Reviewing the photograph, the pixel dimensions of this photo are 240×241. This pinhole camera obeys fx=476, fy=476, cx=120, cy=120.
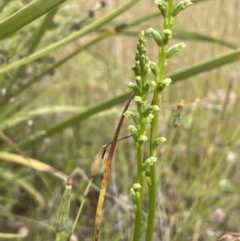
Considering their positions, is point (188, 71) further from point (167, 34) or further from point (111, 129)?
point (111, 129)

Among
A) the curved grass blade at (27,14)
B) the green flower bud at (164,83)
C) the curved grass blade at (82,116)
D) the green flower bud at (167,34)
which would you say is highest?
the curved grass blade at (82,116)

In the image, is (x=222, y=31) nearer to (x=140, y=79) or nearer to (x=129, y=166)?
(x=129, y=166)

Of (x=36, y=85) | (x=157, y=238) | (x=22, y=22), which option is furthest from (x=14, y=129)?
(x=22, y=22)

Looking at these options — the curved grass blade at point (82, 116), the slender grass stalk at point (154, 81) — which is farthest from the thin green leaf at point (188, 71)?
the slender grass stalk at point (154, 81)

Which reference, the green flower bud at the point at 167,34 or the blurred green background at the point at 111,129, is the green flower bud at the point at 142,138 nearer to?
the green flower bud at the point at 167,34

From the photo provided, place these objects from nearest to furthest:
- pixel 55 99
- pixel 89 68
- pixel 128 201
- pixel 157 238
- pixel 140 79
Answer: pixel 140 79
pixel 157 238
pixel 128 201
pixel 55 99
pixel 89 68

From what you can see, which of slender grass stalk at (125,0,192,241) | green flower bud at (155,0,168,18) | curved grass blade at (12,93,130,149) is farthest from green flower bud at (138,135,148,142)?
curved grass blade at (12,93,130,149)

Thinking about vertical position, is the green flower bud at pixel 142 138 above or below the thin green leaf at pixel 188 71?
below

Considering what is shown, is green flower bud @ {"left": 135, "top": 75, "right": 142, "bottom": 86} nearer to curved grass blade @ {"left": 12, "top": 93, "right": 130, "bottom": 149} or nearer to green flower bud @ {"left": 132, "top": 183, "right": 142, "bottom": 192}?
green flower bud @ {"left": 132, "top": 183, "right": 142, "bottom": 192}
